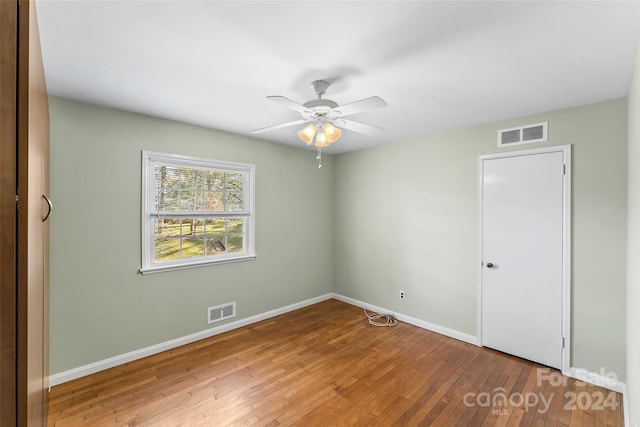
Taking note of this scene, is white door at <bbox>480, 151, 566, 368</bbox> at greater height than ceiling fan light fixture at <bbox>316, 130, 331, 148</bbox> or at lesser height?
lesser

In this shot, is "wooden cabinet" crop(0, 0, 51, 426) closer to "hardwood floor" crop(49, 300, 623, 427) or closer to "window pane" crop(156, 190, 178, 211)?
"hardwood floor" crop(49, 300, 623, 427)

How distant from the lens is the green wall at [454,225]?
2.42 meters

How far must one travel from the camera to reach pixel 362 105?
1874 millimetres

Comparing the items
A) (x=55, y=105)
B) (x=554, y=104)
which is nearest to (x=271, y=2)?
(x=55, y=105)

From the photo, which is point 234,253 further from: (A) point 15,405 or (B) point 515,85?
(B) point 515,85

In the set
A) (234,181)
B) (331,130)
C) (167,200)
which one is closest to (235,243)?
(234,181)

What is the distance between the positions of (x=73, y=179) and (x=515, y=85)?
146 inches

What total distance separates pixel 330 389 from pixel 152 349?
187cm

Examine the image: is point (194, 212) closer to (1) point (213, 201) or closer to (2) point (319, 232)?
(1) point (213, 201)

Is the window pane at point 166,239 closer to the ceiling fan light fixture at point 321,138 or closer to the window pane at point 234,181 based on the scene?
the window pane at point 234,181

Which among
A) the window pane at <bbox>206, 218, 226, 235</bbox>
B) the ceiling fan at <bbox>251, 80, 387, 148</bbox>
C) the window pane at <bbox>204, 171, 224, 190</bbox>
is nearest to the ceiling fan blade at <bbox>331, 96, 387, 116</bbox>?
the ceiling fan at <bbox>251, 80, 387, 148</bbox>

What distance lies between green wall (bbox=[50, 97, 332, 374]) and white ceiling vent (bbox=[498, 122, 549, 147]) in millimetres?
2784

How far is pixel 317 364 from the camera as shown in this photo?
2760mm

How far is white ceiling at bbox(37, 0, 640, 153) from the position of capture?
4.60 ft
